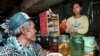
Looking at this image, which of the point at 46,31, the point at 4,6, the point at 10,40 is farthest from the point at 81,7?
the point at 10,40

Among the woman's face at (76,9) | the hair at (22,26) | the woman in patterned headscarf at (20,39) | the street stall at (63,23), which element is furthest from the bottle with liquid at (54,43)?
the hair at (22,26)

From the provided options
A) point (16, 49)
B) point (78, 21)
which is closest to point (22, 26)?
point (16, 49)

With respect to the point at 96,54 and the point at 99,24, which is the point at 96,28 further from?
the point at 96,54

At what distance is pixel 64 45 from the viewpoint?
4.59m

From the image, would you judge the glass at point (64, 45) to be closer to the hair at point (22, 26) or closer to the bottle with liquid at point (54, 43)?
the bottle with liquid at point (54, 43)

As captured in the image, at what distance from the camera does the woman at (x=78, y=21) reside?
4465 millimetres

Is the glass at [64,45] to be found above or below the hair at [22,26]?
below

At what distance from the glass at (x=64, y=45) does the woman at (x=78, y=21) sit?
0.13m

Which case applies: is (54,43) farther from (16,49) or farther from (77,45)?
(16,49)

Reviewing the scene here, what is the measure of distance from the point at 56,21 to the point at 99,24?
2.02 feet

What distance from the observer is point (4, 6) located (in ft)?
15.9

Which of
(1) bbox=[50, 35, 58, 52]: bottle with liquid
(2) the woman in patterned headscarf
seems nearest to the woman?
(1) bbox=[50, 35, 58, 52]: bottle with liquid

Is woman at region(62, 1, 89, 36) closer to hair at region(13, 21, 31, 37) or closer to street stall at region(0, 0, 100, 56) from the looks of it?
street stall at region(0, 0, 100, 56)

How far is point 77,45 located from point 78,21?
34 cm
